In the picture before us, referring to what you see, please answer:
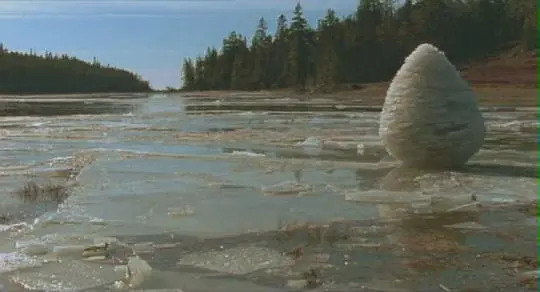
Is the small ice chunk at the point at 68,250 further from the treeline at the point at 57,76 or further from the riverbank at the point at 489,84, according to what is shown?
the treeline at the point at 57,76

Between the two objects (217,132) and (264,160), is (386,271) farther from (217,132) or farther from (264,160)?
(217,132)

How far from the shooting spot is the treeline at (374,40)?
84.0m

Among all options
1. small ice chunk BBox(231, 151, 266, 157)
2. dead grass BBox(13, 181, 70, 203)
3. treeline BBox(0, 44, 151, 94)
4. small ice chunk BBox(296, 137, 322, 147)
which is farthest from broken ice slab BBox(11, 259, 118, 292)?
treeline BBox(0, 44, 151, 94)

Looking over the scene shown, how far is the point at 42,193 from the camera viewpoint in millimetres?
11078

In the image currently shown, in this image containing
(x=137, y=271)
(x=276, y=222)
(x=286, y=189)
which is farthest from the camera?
(x=286, y=189)

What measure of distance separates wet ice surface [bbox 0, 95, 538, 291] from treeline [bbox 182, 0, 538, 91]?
6278 centimetres

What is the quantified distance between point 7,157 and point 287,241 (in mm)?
10784

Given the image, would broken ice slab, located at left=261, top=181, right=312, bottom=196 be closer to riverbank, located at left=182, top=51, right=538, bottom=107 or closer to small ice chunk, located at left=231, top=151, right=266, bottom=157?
small ice chunk, located at left=231, top=151, right=266, bottom=157

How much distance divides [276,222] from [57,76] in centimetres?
13822

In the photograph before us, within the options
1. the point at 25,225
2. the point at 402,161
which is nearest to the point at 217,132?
the point at 402,161

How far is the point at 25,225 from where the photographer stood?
8.71 m

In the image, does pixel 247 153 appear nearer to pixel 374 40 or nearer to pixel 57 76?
pixel 374 40

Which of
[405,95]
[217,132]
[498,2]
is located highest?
[498,2]

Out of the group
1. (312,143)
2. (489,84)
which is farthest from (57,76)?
(312,143)
